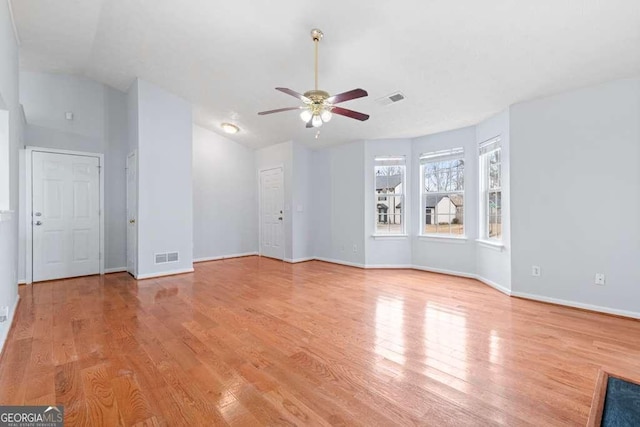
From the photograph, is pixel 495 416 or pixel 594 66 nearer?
pixel 495 416

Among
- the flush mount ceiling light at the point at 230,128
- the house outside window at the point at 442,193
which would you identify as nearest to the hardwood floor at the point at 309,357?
the house outside window at the point at 442,193

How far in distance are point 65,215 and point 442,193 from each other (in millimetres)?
6608

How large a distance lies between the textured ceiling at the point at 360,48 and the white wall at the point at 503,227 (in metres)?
0.22

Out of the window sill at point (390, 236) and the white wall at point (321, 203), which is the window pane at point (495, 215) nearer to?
the window sill at point (390, 236)

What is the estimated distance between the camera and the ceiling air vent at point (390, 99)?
14.1ft

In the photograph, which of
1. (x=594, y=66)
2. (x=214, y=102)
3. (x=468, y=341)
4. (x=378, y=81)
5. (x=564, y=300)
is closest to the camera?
(x=468, y=341)

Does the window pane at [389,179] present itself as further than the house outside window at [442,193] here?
Yes

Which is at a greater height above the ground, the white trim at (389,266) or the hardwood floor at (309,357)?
the white trim at (389,266)

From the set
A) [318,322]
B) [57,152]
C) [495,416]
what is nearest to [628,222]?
[495,416]

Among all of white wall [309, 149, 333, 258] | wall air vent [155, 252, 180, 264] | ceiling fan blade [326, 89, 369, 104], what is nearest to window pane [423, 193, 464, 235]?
white wall [309, 149, 333, 258]

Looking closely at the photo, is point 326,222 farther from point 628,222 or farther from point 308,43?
point 628,222

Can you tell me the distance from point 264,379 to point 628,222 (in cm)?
405

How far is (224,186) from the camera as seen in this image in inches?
280

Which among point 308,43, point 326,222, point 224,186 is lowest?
point 326,222
